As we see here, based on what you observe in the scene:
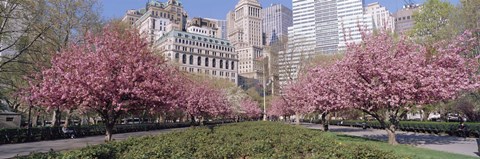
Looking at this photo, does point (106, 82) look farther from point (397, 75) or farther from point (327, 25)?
point (327, 25)

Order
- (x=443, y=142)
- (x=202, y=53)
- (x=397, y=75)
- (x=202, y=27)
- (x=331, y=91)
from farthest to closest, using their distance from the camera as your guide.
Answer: (x=202, y=27) → (x=202, y=53) → (x=443, y=142) → (x=331, y=91) → (x=397, y=75)

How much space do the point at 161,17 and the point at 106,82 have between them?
142 meters

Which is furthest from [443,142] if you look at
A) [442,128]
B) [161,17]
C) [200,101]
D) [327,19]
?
[161,17]

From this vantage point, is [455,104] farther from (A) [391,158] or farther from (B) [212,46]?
(B) [212,46]

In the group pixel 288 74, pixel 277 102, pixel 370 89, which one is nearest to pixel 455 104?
pixel 288 74

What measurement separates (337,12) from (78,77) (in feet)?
337

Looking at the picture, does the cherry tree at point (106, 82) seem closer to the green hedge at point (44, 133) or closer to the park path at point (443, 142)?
the park path at point (443, 142)

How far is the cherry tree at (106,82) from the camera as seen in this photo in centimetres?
1397

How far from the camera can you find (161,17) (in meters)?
150

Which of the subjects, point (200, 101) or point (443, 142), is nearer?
point (443, 142)

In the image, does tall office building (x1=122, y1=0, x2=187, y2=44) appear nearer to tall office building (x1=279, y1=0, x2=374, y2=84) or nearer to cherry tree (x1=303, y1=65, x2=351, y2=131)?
tall office building (x1=279, y1=0, x2=374, y2=84)

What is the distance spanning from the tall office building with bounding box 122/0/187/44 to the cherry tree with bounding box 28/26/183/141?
11335 centimetres

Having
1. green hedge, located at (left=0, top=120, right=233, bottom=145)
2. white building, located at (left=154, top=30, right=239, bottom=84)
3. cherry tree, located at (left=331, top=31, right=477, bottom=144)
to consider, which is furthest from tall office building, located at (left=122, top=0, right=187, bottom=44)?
cherry tree, located at (left=331, top=31, right=477, bottom=144)

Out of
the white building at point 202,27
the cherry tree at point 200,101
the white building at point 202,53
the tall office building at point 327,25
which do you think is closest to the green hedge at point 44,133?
the cherry tree at point 200,101
